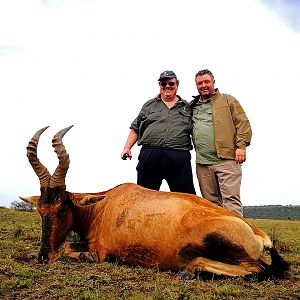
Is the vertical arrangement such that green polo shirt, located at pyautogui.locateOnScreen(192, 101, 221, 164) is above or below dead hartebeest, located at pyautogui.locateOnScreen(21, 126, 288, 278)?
above

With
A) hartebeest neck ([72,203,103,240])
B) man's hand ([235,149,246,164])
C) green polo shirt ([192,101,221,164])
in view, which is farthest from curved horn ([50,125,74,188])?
man's hand ([235,149,246,164])

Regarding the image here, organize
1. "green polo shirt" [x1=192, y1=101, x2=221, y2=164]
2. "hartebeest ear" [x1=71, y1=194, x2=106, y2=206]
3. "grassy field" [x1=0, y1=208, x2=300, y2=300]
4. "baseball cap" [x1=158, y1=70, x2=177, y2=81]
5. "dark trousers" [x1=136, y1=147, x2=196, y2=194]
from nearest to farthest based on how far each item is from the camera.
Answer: "grassy field" [x1=0, y1=208, x2=300, y2=300] → "hartebeest ear" [x1=71, y1=194, x2=106, y2=206] → "green polo shirt" [x1=192, y1=101, x2=221, y2=164] → "dark trousers" [x1=136, y1=147, x2=196, y2=194] → "baseball cap" [x1=158, y1=70, x2=177, y2=81]

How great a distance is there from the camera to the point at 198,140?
8.61 metres

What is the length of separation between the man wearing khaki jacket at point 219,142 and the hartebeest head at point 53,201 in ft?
7.97

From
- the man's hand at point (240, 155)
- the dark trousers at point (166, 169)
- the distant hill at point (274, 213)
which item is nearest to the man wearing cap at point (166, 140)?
the dark trousers at point (166, 169)

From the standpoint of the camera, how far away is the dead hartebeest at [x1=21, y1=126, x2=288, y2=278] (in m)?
6.48

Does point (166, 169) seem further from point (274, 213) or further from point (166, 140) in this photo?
point (274, 213)

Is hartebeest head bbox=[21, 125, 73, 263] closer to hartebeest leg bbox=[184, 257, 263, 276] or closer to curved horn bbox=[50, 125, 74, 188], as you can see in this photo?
curved horn bbox=[50, 125, 74, 188]

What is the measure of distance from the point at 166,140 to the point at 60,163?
1965 mm

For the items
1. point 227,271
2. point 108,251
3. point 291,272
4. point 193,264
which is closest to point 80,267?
point 108,251

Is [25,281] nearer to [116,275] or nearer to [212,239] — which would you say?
[116,275]

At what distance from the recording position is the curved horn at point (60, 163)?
7926mm

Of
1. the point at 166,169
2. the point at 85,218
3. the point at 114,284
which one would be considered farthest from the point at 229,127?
the point at 114,284

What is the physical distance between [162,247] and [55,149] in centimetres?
254
